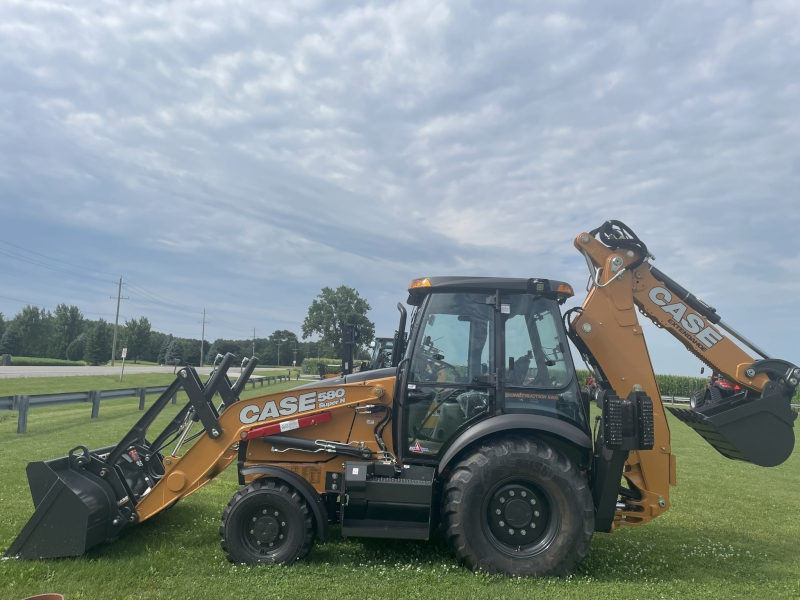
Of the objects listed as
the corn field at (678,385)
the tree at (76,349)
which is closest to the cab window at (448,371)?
the corn field at (678,385)

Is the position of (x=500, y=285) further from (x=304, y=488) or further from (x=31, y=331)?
(x=31, y=331)

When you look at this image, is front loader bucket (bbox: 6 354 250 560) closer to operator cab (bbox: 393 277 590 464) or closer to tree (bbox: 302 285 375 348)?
operator cab (bbox: 393 277 590 464)

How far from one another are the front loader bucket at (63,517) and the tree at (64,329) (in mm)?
87937

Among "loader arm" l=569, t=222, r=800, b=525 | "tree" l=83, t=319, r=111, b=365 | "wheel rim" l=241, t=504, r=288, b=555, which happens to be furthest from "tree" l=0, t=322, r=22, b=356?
"loader arm" l=569, t=222, r=800, b=525

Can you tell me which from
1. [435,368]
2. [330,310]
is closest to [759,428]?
[435,368]

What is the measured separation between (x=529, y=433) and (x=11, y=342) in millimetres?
92550

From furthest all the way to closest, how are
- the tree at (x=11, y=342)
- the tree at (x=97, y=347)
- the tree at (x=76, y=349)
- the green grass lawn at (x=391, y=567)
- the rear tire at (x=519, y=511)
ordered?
the tree at (x=76, y=349) < the tree at (x=11, y=342) < the tree at (x=97, y=347) < the rear tire at (x=519, y=511) < the green grass lawn at (x=391, y=567)

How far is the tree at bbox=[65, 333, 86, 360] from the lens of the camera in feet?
261

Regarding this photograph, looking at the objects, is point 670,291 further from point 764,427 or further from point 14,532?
point 14,532

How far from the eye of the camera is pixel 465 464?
4871mm

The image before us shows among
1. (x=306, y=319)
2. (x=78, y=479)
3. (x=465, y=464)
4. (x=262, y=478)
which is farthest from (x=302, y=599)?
(x=306, y=319)

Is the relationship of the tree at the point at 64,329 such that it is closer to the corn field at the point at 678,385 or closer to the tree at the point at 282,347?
the tree at the point at 282,347

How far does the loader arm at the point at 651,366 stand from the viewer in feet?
17.5

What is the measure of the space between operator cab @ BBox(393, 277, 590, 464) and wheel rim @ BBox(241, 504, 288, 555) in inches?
46.6
